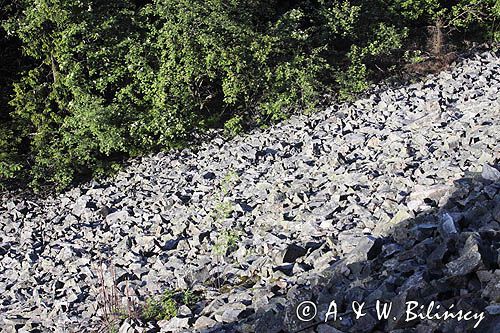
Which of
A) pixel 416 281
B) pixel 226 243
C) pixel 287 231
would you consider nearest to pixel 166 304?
pixel 226 243

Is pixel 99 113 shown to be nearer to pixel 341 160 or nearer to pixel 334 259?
pixel 341 160

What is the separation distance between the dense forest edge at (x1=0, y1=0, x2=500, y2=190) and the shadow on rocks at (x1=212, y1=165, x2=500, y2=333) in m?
6.17

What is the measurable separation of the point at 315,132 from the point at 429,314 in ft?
21.5

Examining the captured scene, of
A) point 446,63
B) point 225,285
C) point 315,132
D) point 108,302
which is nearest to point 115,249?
point 108,302

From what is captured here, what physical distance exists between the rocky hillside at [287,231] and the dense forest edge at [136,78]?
0.57 m

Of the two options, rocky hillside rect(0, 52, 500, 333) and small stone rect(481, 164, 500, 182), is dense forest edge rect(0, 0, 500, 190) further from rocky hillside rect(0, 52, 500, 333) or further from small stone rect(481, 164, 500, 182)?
small stone rect(481, 164, 500, 182)

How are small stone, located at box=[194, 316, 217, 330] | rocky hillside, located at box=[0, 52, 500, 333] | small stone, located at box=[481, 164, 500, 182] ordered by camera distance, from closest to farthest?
rocky hillside, located at box=[0, 52, 500, 333]
small stone, located at box=[194, 316, 217, 330]
small stone, located at box=[481, 164, 500, 182]

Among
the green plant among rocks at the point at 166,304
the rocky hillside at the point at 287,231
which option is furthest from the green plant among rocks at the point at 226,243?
the green plant among rocks at the point at 166,304

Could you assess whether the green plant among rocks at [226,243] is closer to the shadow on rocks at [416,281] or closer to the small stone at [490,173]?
the shadow on rocks at [416,281]

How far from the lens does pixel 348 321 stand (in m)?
3.63

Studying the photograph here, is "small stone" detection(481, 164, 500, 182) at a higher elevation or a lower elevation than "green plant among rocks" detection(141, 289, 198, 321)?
higher

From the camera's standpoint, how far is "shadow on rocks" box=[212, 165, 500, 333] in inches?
128

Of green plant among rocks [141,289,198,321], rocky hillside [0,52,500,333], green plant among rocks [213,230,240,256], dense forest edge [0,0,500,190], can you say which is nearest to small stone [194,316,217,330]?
rocky hillside [0,52,500,333]

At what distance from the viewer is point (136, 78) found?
10.6 meters
